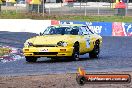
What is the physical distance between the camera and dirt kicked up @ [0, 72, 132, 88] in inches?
463

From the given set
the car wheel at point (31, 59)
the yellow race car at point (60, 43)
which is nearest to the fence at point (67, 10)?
the yellow race car at point (60, 43)

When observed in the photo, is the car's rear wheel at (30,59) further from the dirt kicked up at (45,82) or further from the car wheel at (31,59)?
the dirt kicked up at (45,82)

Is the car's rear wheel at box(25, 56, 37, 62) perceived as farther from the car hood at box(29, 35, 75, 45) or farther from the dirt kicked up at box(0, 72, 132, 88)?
the dirt kicked up at box(0, 72, 132, 88)

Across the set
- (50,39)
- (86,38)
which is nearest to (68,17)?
(86,38)

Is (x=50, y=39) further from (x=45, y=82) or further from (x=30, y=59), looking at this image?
(x=45, y=82)

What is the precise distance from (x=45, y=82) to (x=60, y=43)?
6.21 meters

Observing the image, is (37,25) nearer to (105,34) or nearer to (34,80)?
(105,34)

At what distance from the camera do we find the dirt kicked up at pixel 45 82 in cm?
1177

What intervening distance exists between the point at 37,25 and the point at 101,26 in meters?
Answer: 4.85

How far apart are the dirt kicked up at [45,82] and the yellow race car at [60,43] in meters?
4.55

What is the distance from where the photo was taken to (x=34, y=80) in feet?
42.6

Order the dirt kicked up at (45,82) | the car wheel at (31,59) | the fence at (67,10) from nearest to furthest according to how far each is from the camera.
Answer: the dirt kicked up at (45,82) < the car wheel at (31,59) < the fence at (67,10)

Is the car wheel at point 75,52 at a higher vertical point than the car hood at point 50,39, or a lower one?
lower

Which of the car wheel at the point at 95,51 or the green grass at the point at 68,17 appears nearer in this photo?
the car wheel at the point at 95,51
